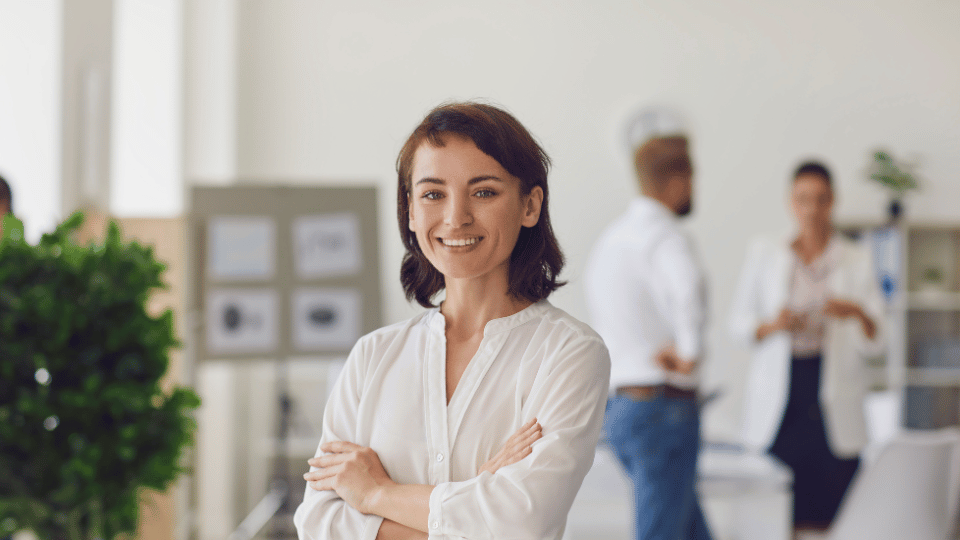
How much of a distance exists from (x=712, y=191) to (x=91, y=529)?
4284mm

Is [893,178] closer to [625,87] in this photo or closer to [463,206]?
[625,87]

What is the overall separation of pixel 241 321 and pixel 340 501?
106 inches

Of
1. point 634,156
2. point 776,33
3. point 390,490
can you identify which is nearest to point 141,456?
point 390,490

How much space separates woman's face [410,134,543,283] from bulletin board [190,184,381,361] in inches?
105

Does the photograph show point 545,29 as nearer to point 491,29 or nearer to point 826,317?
point 491,29

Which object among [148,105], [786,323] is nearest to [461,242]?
[786,323]

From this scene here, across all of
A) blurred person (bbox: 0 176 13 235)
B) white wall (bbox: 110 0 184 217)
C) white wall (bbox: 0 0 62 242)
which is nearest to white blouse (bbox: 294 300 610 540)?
blurred person (bbox: 0 176 13 235)

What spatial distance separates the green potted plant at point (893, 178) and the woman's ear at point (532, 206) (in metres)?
4.36

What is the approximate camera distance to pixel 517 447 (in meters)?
0.91

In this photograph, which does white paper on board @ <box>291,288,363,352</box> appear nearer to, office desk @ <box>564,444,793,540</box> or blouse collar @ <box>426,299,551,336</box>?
office desk @ <box>564,444,793,540</box>

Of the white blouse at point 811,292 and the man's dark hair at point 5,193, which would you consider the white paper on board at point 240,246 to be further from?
the white blouse at point 811,292

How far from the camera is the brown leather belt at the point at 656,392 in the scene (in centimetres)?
215

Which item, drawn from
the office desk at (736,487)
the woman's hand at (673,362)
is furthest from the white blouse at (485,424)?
the office desk at (736,487)

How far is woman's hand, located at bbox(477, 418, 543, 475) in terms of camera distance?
91cm
